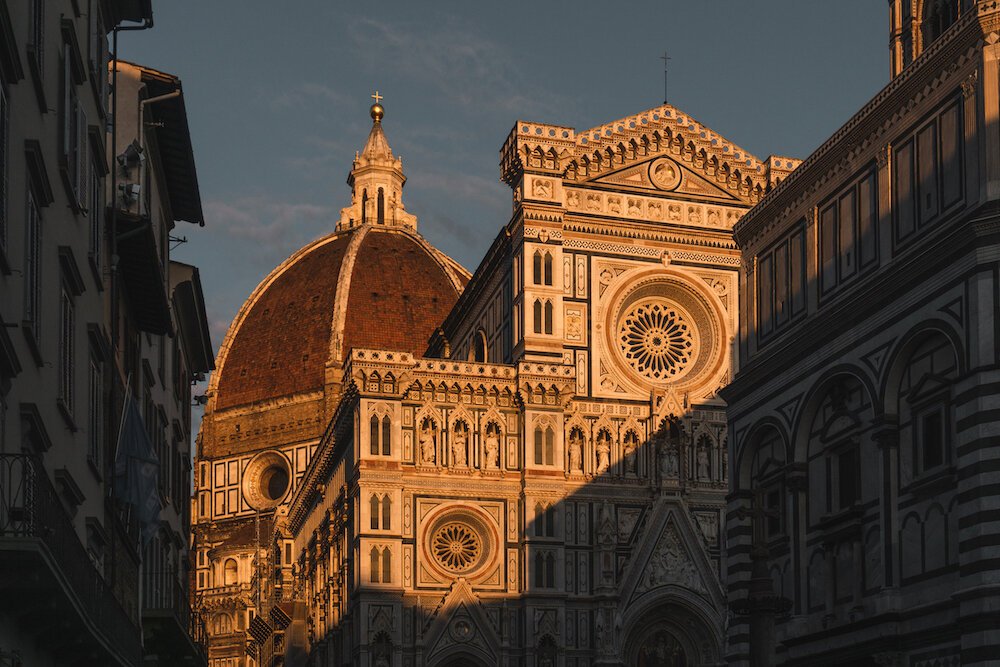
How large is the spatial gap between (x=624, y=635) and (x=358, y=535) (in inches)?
436

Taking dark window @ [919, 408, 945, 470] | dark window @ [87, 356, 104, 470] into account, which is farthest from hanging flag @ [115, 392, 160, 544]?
dark window @ [919, 408, 945, 470]

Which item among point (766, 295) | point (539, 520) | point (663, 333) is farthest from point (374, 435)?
point (766, 295)

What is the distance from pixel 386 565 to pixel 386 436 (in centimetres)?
493

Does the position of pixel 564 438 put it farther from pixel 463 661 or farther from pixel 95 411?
pixel 95 411

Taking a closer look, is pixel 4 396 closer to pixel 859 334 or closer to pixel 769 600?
pixel 769 600

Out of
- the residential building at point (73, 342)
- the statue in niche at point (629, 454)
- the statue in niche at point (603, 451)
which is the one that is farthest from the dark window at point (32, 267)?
the statue in niche at point (629, 454)

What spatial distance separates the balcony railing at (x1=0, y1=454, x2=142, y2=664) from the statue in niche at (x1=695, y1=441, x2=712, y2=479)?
45.3 m

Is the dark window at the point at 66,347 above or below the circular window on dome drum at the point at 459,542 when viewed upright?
below

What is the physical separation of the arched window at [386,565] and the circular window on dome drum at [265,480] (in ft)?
188

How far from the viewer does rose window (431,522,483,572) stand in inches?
2547

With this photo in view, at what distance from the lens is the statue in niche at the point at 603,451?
67125 millimetres

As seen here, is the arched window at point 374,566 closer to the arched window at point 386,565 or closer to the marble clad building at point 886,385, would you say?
the arched window at point 386,565

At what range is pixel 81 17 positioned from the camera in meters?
27.4

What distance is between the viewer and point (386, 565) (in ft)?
208
